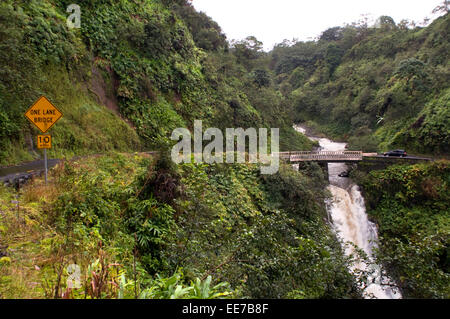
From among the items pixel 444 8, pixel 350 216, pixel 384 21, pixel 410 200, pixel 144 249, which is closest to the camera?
pixel 144 249

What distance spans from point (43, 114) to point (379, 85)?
4035 cm

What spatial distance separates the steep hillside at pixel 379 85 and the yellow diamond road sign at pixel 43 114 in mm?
27437

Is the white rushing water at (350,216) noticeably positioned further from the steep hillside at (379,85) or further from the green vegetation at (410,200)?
the steep hillside at (379,85)

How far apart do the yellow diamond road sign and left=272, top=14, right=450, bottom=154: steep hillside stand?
90.0 ft

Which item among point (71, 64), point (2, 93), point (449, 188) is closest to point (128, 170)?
point (2, 93)

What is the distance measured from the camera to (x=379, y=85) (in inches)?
1427

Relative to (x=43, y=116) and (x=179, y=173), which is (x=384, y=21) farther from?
(x=43, y=116)

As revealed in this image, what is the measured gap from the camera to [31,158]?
31.9ft

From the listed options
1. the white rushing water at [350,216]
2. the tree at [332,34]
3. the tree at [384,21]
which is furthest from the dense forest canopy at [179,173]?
the tree at [332,34]

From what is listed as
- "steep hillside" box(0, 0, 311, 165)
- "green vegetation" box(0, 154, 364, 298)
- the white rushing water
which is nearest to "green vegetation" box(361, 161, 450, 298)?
the white rushing water

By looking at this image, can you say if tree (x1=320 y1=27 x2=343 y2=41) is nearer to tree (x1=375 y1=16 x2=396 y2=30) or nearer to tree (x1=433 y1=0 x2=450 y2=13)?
tree (x1=375 y1=16 x2=396 y2=30)

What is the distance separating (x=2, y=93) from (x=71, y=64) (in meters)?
4.76

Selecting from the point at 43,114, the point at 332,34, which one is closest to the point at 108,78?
the point at 43,114

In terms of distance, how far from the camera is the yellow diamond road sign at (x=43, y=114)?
6.21 metres
